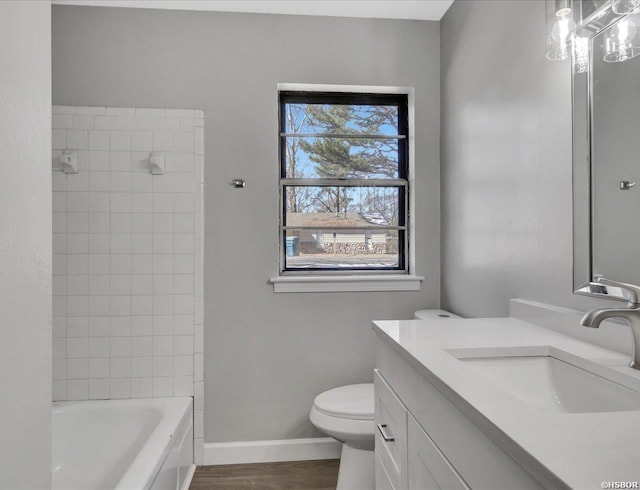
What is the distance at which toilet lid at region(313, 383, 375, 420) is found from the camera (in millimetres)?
1685

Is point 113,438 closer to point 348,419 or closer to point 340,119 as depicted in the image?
point 348,419

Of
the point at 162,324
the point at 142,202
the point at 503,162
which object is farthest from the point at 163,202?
the point at 503,162

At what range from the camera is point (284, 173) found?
232 cm

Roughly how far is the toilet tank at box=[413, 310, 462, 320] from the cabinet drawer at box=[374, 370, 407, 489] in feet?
2.65

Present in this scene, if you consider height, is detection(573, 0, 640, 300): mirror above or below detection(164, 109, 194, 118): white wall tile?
below

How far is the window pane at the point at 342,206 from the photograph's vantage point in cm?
233

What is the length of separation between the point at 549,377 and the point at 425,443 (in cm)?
41

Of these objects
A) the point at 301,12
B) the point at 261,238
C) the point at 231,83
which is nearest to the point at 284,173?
the point at 261,238

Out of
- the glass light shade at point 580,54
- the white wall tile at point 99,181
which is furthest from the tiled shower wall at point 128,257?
the glass light shade at point 580,54

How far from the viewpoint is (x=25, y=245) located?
70 cm

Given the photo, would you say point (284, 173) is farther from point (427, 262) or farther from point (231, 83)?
point (427, 262)

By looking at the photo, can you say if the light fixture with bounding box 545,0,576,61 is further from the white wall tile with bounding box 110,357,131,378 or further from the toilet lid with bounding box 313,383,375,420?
the white wall tile with bounding box 110,357,131,378

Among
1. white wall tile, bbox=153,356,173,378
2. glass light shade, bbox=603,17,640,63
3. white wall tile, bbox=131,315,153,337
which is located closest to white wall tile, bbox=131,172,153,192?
white wall tile, bbox=131,315,153,337

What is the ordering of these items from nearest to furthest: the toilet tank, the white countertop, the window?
the white countertop → the toilet tank → the window
